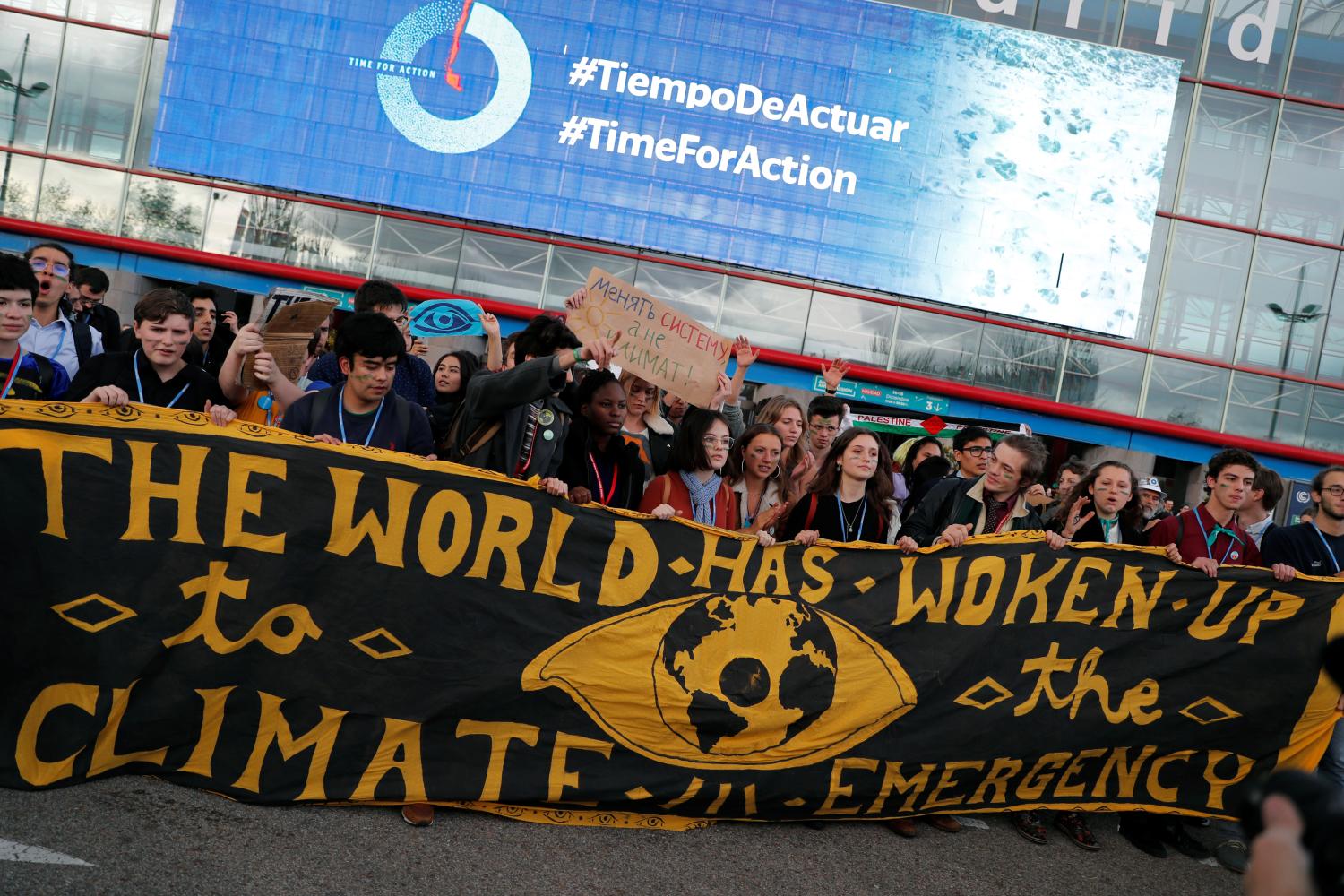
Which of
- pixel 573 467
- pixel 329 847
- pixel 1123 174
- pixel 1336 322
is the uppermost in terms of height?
pixel 1123 174

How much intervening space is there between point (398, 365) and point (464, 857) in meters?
2.74

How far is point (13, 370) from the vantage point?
4.18m

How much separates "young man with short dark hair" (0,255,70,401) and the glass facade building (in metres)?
16.1

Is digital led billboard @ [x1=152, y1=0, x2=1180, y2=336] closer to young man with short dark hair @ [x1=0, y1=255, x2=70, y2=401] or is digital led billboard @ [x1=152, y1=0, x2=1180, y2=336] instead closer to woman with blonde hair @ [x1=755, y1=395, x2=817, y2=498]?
woman with blonde hair @ [x1=755, y1=395, x2=817, y2=498]

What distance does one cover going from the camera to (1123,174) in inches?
741

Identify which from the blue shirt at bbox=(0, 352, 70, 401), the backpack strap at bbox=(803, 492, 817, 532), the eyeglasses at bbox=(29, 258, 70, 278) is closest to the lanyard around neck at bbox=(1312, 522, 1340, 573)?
the backpack strap at bbox=(803, 492, 817, 532)

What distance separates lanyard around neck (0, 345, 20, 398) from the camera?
414 cm

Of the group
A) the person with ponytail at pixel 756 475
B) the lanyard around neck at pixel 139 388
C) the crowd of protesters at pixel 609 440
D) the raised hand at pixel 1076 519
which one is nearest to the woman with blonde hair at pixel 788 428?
the crowd of protesters at pixel 609 440

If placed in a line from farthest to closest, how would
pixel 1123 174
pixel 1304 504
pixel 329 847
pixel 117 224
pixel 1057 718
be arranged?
pixel 117 224 < pixel 1123 174 < pixel 1304 504 < pixel 1057 718 < pixel 329 847

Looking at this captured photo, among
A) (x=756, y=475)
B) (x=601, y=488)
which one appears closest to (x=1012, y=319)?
(x=756, y=475)

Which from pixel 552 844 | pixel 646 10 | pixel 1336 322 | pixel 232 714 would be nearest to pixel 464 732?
pixel 552 844

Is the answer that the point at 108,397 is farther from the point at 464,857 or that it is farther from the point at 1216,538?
the point at 1216,538

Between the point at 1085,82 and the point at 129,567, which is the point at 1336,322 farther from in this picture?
the point at 129,567

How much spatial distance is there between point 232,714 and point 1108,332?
17996mm
